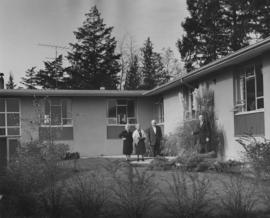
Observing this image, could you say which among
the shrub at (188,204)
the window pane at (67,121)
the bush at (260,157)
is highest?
the window pane at (67,121)

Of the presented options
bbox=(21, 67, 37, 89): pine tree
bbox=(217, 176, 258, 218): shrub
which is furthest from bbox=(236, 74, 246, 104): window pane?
bbox=(21, 67, 37, 89): pine tree

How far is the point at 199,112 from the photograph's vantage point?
1867 cm

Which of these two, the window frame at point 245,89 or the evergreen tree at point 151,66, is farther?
the evergreen tree at point 151,66

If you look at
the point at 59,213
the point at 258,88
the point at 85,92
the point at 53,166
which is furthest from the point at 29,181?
the point at 85,92

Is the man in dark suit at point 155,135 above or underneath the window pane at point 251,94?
underneath

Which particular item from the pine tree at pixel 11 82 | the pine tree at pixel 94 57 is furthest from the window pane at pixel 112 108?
the pine tree at pixel 11 82

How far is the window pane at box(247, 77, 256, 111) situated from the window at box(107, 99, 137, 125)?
41.4 feet

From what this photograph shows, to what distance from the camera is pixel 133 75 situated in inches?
2207

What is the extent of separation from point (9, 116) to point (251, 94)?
14.9 m

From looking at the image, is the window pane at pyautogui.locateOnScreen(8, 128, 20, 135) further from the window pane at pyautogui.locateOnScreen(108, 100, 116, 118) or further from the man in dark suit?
the man in dark suit

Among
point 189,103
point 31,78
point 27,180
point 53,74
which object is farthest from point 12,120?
point 31,78

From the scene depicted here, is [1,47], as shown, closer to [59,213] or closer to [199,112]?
[59,213]

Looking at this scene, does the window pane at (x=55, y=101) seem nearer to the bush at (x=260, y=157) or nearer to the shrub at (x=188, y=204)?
the bush at (x=260, y=157)

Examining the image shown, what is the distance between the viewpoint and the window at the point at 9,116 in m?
25.9
